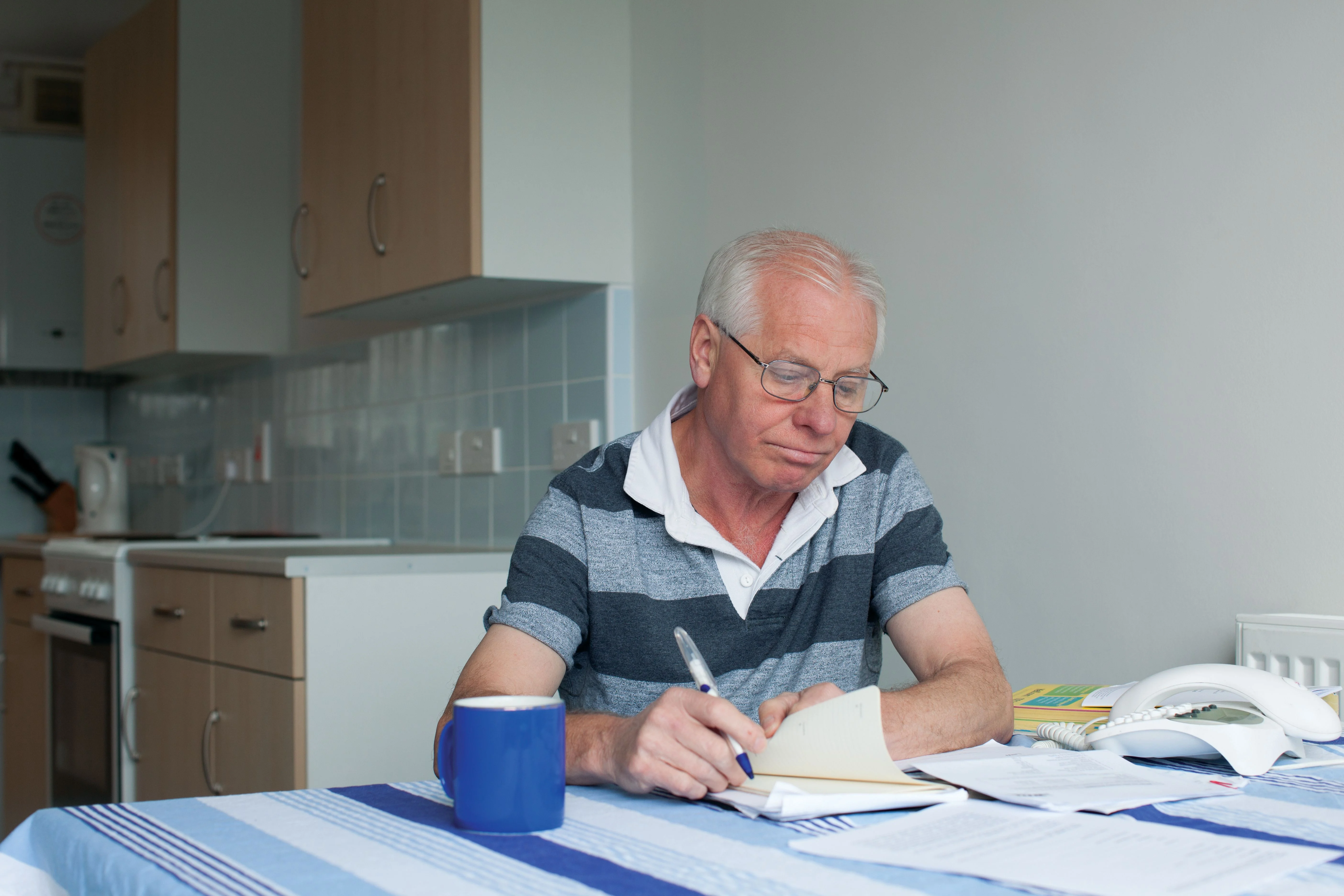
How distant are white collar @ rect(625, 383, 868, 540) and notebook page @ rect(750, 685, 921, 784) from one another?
420 mm

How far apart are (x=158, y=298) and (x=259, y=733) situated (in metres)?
1.76

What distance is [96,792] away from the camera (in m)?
2.78

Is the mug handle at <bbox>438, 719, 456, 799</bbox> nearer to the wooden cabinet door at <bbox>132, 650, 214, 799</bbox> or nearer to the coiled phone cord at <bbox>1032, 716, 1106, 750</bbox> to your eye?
the coiled phone cord at <bbox>1032, 716, 1106, 750</bbox>

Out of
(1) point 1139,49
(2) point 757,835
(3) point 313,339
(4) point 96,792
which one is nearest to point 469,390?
(3) point 313,339

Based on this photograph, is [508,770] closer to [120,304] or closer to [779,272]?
[779,272]

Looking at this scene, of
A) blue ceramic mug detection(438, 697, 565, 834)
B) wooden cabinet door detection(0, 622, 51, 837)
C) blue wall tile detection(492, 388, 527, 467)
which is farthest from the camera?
wooden cabinet door detection(0, 622, 51, 837)

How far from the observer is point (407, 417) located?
2977 mm

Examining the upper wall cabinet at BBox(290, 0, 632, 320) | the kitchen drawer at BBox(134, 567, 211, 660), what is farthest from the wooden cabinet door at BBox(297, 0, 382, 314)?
the kitchen drawer at BBox(134, 567, 211, 660)

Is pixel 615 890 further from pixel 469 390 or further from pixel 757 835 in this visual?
pixel 469 390

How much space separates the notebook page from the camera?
0.83 m

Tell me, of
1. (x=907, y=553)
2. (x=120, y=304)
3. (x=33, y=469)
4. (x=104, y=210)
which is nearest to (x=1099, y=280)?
(x=907, y=553)

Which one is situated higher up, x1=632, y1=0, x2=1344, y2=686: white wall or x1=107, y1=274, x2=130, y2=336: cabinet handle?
x1=107, y1=274, x2=130, y2=336: cabinet handle

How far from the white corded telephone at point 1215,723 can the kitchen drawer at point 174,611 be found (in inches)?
69.3

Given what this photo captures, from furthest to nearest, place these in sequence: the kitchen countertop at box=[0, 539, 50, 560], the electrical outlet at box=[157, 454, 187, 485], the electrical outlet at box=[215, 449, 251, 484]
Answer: the electrical outlet at box=[157, 454, 187, 485] → the electrical outlet at box=[215, 449, 251, 484] → the kitchen countertop at box=[0, 539, 50, 560]
